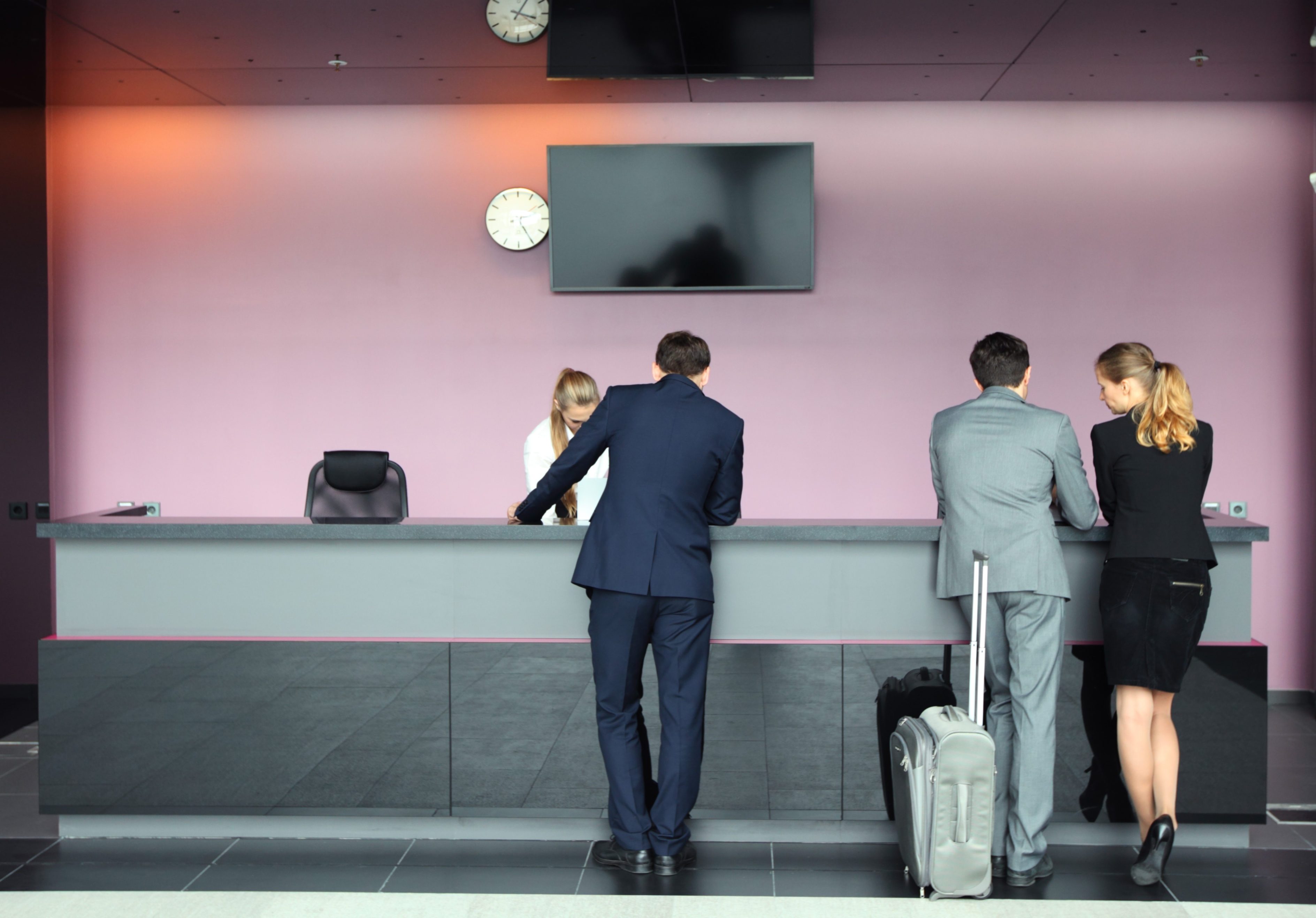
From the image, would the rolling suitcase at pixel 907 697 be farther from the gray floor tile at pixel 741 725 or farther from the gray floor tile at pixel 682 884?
the gray floor tile at pixel 682 884

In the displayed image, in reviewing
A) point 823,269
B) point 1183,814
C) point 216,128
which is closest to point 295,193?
point 216,128

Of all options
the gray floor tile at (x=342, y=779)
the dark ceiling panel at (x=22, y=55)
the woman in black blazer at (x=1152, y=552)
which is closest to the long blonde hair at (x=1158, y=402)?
the woman in black blazer at (x=1152, y=552)

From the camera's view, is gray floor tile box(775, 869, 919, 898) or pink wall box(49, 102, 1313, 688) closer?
gray floor tile box(775, 869, 919, 898)

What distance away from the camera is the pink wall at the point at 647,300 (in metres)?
5.38

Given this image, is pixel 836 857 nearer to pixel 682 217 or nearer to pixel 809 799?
pixel 809 799

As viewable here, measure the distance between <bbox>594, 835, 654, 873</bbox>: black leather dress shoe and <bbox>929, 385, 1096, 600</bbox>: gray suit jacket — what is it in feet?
3.74

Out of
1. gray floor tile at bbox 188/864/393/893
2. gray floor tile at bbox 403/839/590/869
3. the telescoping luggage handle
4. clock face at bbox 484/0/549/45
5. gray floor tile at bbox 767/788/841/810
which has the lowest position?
gray floor tile at bbox 188/864/393/893

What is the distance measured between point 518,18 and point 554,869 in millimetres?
3111

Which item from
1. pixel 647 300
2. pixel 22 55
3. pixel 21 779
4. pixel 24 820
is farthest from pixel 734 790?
pixel 22 55

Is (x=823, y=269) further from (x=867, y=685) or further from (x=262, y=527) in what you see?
(x=262, y=527)

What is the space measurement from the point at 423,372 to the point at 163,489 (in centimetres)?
148

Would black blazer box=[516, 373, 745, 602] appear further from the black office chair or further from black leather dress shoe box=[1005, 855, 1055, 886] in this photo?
the black office chair

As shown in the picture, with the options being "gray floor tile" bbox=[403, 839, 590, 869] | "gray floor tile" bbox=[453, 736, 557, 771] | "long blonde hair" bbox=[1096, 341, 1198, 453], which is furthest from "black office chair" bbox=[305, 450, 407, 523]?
"long blonde hair" bbox=[1096, 341, 1198, 453]

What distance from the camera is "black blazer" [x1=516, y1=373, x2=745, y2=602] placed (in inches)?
116
